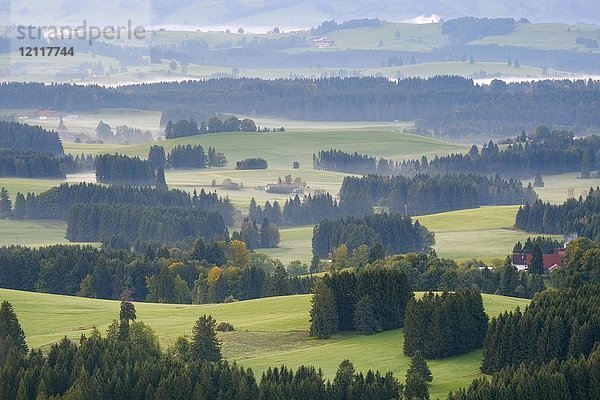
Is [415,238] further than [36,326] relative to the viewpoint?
Yes

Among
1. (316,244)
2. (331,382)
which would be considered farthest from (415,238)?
(331,382)

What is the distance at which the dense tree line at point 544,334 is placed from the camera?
8669cm

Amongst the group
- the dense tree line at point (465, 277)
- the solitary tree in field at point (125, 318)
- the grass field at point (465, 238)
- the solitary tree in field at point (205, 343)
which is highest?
the grass field at point (465, 238)

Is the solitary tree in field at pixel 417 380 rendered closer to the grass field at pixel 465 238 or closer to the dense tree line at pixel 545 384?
the dense tree line at pixel 545 384

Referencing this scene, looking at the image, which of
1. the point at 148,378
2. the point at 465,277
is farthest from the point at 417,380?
the point at 465,277

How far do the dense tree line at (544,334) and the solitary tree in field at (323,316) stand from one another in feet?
41.6

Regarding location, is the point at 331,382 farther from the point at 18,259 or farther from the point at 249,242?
the point at 249,242

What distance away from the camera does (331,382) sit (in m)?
86.2

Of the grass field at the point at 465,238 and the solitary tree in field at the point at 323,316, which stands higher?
the grass field at the point at 465,238

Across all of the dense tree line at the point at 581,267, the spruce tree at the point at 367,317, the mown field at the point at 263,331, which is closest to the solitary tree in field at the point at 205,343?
the mown field at the point at 263,331

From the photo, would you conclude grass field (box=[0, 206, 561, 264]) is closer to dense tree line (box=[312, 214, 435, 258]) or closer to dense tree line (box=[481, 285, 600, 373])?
dense tree line (box=[312, 214, 435, 258])

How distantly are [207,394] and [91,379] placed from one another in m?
5.33

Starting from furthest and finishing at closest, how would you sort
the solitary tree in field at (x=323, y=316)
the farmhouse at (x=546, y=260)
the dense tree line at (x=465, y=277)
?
the farmhouse at (x=546, y=260) < the dense tree line at (x=465, y=277) < the solitary tree in field at (x=323, y=316)

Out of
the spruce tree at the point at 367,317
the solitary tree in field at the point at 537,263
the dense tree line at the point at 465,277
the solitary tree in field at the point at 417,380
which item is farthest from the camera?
the solitary tree in field at the point at 537,263
